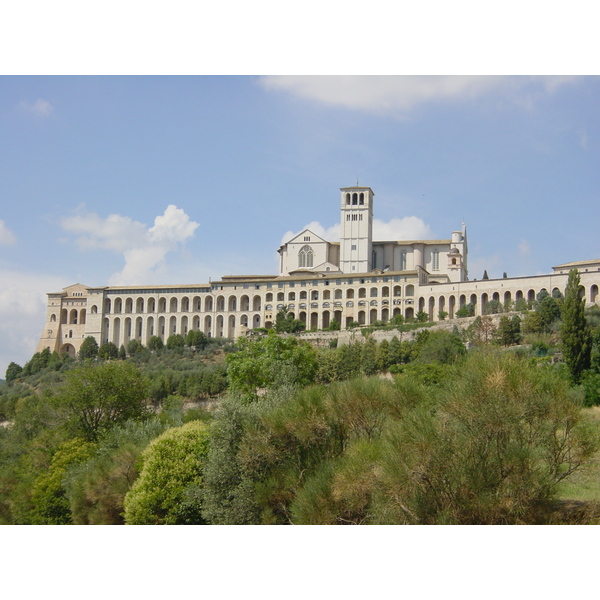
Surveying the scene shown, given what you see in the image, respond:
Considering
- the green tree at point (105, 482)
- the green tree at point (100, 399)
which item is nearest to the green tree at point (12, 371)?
the green tree at point (100, 399)

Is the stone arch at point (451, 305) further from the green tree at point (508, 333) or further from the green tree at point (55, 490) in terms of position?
the green tree at point (55, 490)

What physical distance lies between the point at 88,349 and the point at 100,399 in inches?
1913

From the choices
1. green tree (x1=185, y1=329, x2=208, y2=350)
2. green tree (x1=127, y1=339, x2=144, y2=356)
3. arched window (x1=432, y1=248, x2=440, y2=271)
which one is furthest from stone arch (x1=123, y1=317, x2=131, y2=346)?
arched window (x1=432, y1=248, x2=440, y2=271)

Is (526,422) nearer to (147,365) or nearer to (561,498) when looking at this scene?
(561,498)

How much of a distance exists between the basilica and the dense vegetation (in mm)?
38881

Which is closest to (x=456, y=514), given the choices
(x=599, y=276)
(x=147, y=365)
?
(x=599, y=276)

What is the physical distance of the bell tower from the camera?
80.2 metres

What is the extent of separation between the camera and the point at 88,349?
253 feet

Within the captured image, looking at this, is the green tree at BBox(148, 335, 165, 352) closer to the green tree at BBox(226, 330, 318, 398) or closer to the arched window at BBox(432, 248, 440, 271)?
the arched window at BBox(432, 248, 440, 271)

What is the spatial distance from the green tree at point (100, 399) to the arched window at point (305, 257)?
5128cm

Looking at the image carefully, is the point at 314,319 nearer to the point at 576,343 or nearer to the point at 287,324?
the point at 287,324

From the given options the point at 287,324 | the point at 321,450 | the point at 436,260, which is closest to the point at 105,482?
the point at 321,450

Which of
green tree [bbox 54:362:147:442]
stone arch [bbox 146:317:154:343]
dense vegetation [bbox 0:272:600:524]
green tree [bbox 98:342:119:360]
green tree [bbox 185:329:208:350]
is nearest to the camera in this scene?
dense vegetation [bbox 0:272:600:524]

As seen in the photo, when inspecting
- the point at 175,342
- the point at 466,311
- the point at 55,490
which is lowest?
the point at 55,490
